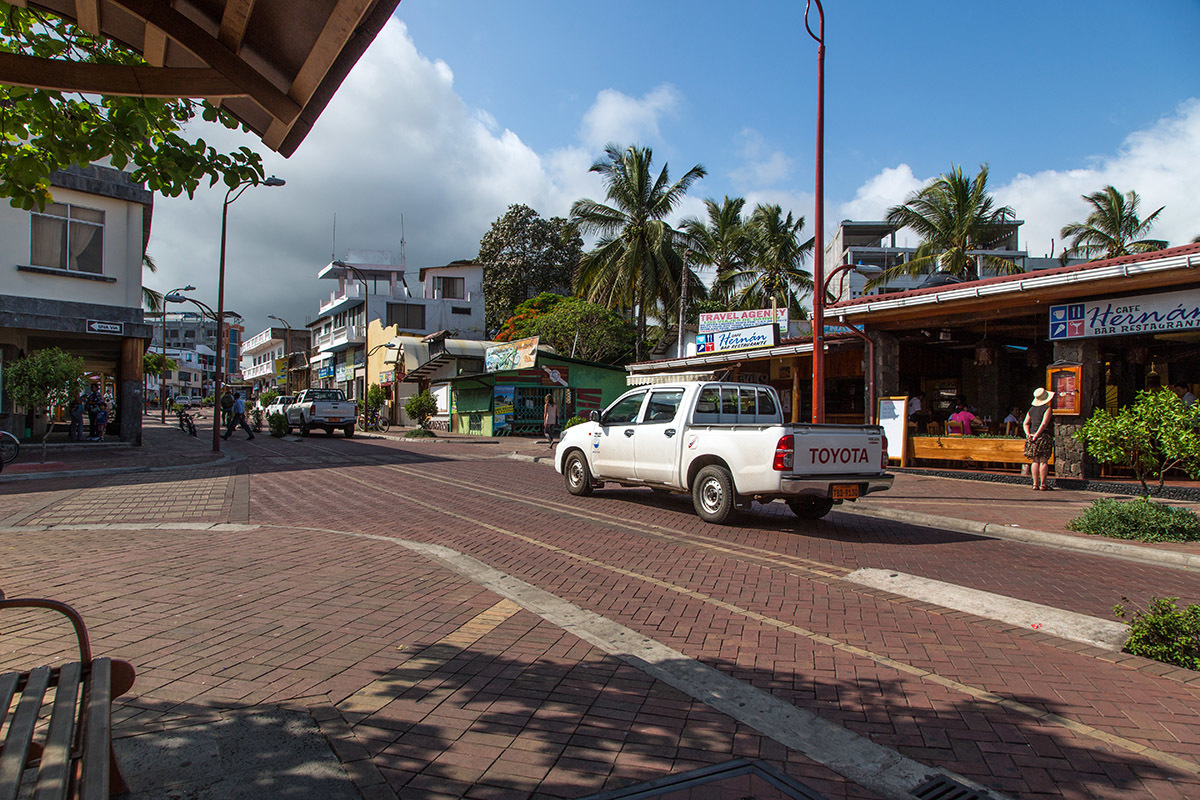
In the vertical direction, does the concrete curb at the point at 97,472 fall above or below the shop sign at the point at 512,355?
below

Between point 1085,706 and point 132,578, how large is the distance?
6.71 metres

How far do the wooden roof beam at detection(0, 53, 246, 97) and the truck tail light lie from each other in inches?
256

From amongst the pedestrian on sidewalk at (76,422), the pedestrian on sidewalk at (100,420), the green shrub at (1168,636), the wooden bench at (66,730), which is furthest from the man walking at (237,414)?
the green shrub at (1168,636)

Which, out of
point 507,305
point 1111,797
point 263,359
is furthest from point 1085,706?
point 263,359

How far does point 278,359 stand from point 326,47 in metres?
84.3

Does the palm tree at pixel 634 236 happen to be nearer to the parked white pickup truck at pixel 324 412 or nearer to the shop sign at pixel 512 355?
the shop sign at pixel 512 355

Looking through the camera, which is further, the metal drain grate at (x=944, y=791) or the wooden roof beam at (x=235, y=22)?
the wooden roof beam at (x=235, y=22)

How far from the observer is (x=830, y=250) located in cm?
5100

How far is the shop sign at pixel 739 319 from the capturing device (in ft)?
74.9

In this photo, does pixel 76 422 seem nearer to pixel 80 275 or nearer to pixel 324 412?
pixel 80 275

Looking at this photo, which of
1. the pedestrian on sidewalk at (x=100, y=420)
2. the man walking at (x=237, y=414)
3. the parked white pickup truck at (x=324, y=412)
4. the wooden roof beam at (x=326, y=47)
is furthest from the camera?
the parked white pickup truck at (x=324, y=412)

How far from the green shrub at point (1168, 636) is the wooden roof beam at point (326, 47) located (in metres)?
5.38

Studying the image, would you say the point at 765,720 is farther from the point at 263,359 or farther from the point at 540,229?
the point at 263,359

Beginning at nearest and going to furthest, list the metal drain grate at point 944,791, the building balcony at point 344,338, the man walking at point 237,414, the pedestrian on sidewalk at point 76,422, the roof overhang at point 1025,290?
1. the metal drain grate at point 944,791
2. the roof overhang at point 1025,290
3. the pedestrian on sidewalk at point 76,422
4. the man walking at point 237,414
5. the building balcony at point 344,338
